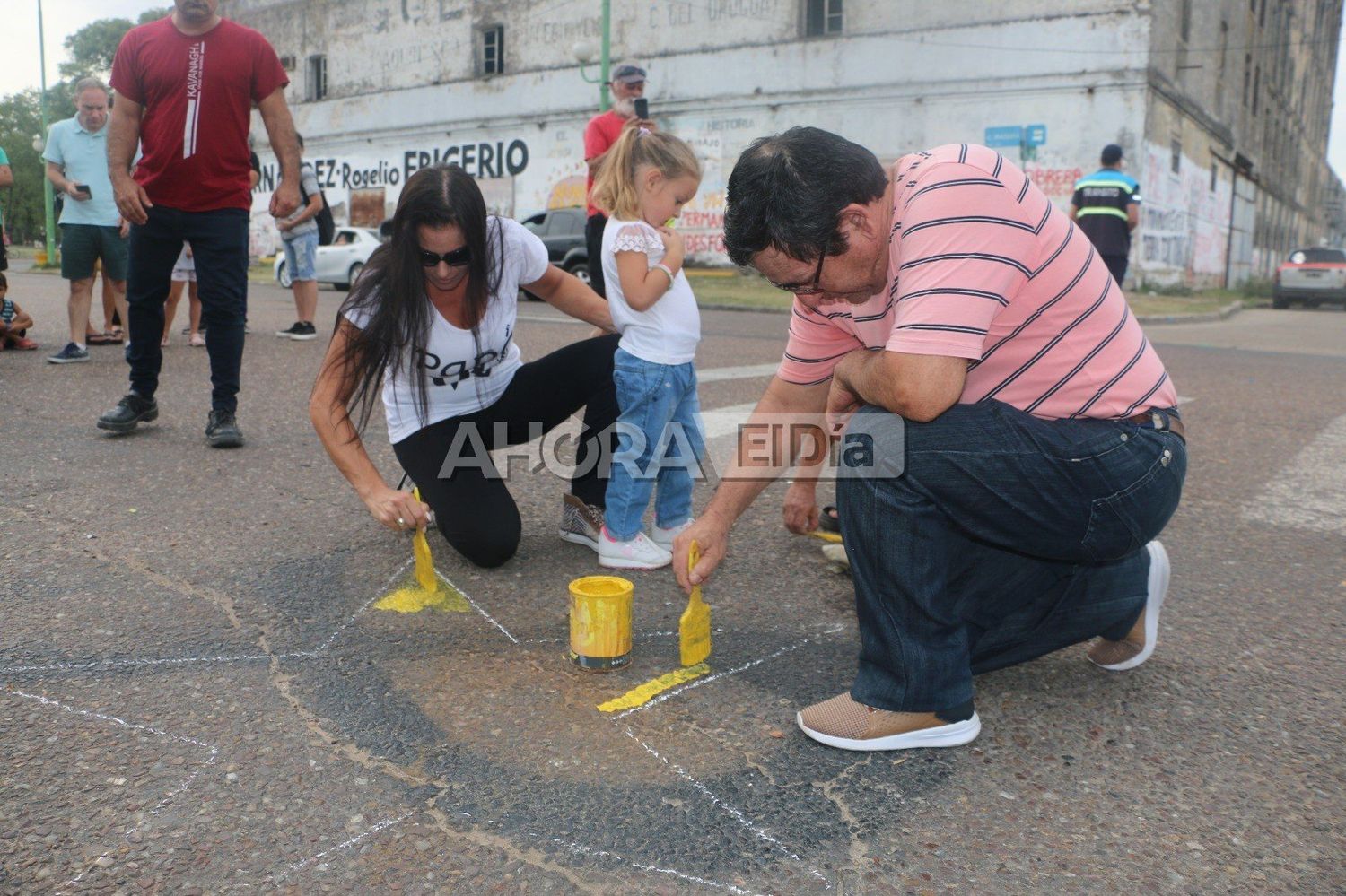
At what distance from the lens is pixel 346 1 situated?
1196 inches

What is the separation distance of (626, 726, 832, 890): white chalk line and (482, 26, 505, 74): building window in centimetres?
2760

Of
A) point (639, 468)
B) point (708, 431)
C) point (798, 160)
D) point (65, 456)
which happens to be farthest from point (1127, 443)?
point (65, 456)

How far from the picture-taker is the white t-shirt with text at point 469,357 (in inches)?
128

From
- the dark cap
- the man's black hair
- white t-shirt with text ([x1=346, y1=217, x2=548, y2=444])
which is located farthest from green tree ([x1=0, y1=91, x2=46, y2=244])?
the man's black hair

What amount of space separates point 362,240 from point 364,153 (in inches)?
476

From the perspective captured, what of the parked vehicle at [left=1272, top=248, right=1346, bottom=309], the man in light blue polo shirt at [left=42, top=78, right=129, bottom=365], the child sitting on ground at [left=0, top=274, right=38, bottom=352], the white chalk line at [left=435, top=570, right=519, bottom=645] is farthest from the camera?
the parked vehicle at [left=1272, top=248, right=1346, bottom=309]

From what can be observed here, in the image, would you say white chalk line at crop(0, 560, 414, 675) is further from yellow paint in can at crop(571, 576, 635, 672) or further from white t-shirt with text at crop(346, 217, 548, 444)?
white t-shirt with text at crop(346, 217, 548, 444)

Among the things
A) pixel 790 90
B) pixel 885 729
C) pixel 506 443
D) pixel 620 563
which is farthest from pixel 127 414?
pixel 790 90

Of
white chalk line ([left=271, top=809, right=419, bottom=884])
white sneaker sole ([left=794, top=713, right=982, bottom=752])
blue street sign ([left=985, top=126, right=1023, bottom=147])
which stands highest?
blue street sign ([left=985, top=126, right=1023, bottom=147])

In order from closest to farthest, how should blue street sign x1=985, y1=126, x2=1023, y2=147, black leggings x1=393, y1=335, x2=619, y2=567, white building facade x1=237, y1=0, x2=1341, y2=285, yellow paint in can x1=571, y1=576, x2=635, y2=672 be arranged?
yellow paint in can x1=571, y1=576, x2=635, y2=672 → black leggings x1=393, y1=335, x2=619, y2=567 → white building facade x1=237, y1=0, x2=1341, y2=285 → blue street sign x1=985, y1=126, x2=1023, y2=147

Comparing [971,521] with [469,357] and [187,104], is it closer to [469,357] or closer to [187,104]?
[469,357]

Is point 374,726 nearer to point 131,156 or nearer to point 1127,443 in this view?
point 1127,443

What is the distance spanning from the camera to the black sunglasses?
295cm

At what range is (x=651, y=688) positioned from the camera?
2.43 m
